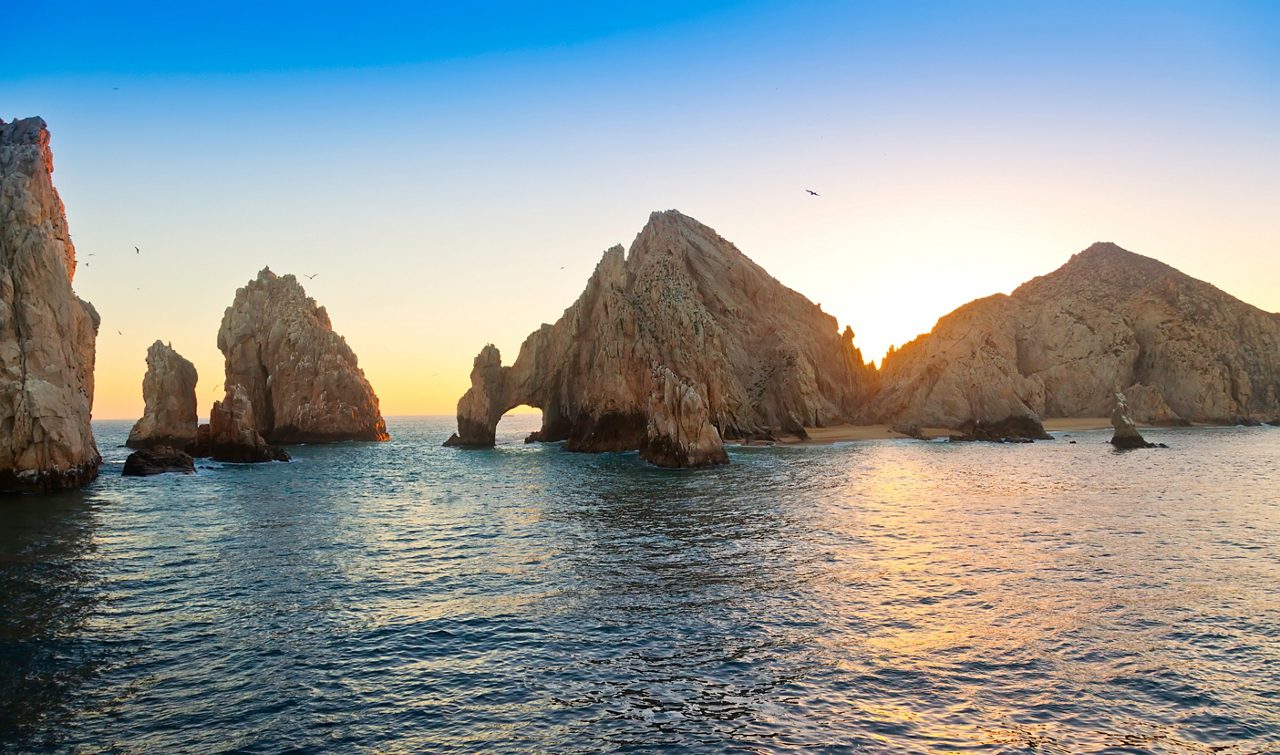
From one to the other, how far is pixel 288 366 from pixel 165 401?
22.0 metres

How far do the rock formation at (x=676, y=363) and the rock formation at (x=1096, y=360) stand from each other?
1754 cm

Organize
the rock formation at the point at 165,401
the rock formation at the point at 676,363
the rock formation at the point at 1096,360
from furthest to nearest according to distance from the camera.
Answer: the rock formation at the point at 1096,360, the rock formation at the point at 165,401, the rock formation at the point at 676,363

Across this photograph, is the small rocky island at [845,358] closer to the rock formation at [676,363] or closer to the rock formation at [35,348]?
the rock formation at [676,363]

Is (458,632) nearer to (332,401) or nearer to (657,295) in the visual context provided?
(657,295)

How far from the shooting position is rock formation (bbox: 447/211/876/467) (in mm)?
78188

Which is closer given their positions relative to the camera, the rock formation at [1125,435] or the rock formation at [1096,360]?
the rock formation at [1125,435]

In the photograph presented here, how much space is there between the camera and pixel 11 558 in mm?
26516

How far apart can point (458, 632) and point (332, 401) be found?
101 metres

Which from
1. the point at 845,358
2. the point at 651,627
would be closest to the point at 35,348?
the point at 651,627

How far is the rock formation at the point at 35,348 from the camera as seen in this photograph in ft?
Answer: 142

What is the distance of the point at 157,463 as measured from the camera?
61.3 metres

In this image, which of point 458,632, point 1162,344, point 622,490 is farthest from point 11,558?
point 1162,344

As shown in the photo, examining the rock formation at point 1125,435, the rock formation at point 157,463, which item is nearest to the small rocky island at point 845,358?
the rock formation at point 1125,435

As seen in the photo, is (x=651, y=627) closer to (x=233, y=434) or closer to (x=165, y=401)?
(x=233, y=434)
